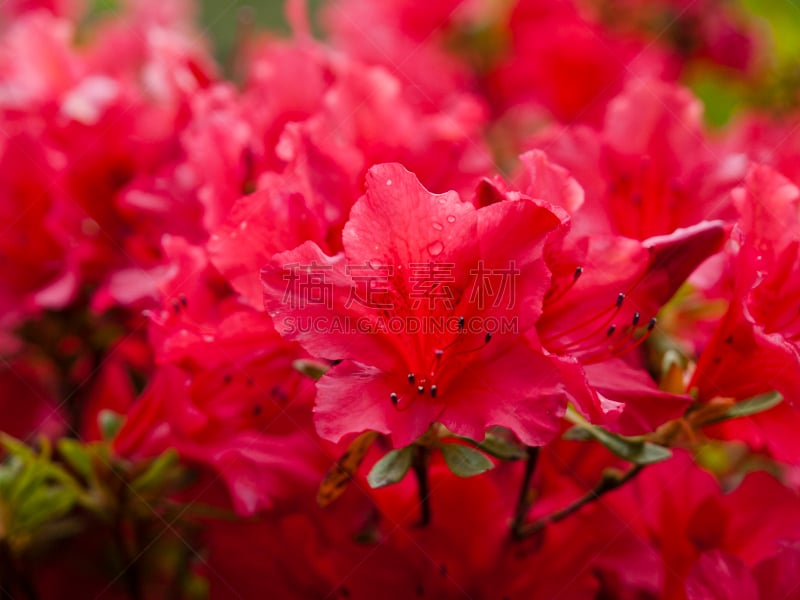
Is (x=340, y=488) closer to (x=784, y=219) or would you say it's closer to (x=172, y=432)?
(x=172, y=432)

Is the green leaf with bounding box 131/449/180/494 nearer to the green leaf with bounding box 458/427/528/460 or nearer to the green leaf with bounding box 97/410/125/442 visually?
the green leaf with bounding box 97/410/125/442

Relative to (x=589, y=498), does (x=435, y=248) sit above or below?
above

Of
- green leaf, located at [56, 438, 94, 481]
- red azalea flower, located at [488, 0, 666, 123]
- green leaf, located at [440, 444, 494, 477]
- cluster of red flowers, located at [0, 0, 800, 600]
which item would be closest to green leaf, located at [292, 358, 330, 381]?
cluster of red flowers, located at [0, 0, 800, 600]

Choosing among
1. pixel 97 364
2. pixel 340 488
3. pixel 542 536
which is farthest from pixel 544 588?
pixel 97 364

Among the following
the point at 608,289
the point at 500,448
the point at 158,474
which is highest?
the point at 608,289

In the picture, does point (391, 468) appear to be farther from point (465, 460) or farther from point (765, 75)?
point (765, 75)

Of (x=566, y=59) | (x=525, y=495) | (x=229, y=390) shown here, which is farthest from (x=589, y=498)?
(x=566, y=59)
